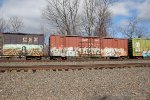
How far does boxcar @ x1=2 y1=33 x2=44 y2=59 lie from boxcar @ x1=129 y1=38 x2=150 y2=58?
11527mm

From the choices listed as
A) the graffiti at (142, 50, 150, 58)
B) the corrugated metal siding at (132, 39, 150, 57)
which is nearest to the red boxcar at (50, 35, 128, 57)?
the corrugated metal siding at (132, 39, 150, 57)

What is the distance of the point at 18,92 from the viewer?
25.3 ft

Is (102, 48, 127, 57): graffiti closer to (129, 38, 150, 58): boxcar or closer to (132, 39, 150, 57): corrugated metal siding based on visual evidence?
(129, 38, 150, 58): boxcar

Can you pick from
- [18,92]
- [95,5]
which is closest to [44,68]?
[18,92]

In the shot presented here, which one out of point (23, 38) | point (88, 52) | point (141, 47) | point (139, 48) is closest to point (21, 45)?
point (23, 38)

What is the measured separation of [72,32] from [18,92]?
40.0 metres

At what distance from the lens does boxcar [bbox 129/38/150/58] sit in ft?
97.0

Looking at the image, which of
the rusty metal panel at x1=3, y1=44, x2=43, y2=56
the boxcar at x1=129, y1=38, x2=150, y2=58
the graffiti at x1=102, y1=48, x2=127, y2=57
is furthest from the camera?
the boxcar at x1=129, y1=38, x2=150, y2=58

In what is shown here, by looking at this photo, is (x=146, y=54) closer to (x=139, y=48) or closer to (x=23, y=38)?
(x=139, y=48)

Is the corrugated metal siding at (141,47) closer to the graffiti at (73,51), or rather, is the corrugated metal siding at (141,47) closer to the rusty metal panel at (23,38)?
the graffiti at (73,51)

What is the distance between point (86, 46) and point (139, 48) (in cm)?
727

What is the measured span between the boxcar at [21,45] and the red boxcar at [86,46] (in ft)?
5.27

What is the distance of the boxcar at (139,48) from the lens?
97.0 feet

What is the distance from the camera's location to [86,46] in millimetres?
27250
